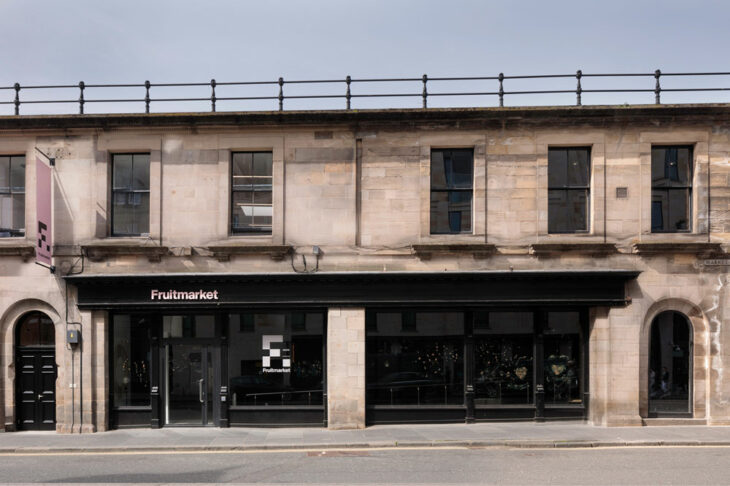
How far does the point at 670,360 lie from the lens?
15.9m

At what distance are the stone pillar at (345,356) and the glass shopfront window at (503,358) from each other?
3104 millimetres

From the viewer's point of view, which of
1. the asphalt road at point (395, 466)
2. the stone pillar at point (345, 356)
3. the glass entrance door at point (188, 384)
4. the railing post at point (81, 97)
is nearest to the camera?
the asphalt road at point (395, 466)

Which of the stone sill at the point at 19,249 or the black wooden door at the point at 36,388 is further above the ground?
the stone sill at the point at 19,249

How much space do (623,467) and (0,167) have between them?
1677 centimetres

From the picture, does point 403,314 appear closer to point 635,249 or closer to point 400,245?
point 400,245

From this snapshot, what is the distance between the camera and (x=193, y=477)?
11.4 meters

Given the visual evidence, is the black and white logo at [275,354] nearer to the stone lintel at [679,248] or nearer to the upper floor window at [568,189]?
the upper floor window at [568,189]

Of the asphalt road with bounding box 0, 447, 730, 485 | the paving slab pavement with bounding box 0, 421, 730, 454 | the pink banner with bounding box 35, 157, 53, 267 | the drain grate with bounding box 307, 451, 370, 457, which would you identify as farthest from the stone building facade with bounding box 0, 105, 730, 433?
the asphalt road with bounding box 0, 447, 730, 485

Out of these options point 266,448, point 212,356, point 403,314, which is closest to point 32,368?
point 212,356

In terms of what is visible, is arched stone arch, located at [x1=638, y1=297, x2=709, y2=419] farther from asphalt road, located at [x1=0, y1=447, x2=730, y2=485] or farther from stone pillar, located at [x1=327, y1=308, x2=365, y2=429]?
stone pillar, located at [x1=327, y1=308, x2=365, y2=429]

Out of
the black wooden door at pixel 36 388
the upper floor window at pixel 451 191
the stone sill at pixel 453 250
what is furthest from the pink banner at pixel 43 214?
the upper floor window at pixel 451 191

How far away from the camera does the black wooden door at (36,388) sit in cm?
1597

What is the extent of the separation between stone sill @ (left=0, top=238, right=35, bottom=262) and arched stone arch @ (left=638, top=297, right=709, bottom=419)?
16.0 metres

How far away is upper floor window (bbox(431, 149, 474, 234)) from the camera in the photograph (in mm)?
16016
